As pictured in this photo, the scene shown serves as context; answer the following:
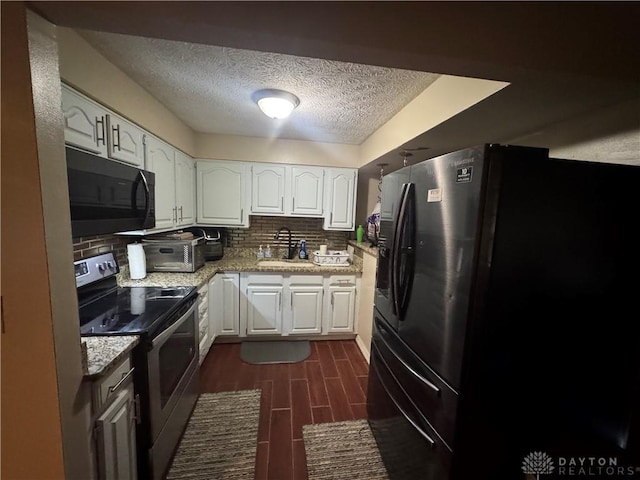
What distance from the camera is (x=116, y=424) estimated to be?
3.52 feet

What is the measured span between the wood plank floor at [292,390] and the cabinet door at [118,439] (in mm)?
714

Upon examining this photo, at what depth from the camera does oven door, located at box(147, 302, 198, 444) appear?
1287 millimetres

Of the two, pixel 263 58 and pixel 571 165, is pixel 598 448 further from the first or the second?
pixel 263 58

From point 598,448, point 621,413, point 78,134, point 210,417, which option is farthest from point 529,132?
point 210,417

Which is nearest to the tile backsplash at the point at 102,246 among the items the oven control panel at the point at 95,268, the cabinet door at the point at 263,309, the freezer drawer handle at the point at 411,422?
the oven control panel at the point at 95,268

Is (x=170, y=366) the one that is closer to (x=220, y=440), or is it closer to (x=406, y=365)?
(x=220, y=440)

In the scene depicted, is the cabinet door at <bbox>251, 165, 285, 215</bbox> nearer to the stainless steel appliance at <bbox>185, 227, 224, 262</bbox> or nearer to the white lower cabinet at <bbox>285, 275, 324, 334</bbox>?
the stainless steel appliance at <bbox>185, 227, 224, 262</bbox>

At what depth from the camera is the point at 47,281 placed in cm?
76

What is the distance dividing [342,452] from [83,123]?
2.37 metres

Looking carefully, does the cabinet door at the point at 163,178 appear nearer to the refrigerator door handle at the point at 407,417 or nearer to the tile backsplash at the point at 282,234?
the tile backsplash at the point at 282,234

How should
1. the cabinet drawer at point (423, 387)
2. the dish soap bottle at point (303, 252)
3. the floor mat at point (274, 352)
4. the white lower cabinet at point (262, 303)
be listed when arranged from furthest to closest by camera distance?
the dish soap bottle at point (303, 252), the white lower cabinet at point (262, 303), the floor mat at point (274, 352), the cabinet drawer at point (423, 387)

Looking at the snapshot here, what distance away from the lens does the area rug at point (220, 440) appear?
1527mm

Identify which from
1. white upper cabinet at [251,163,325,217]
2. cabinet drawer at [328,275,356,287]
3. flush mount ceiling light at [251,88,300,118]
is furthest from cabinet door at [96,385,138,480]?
white upper cabinet at [251,163,325,217]

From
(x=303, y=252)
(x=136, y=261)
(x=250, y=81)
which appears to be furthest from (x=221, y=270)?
(x=250, y=81)
